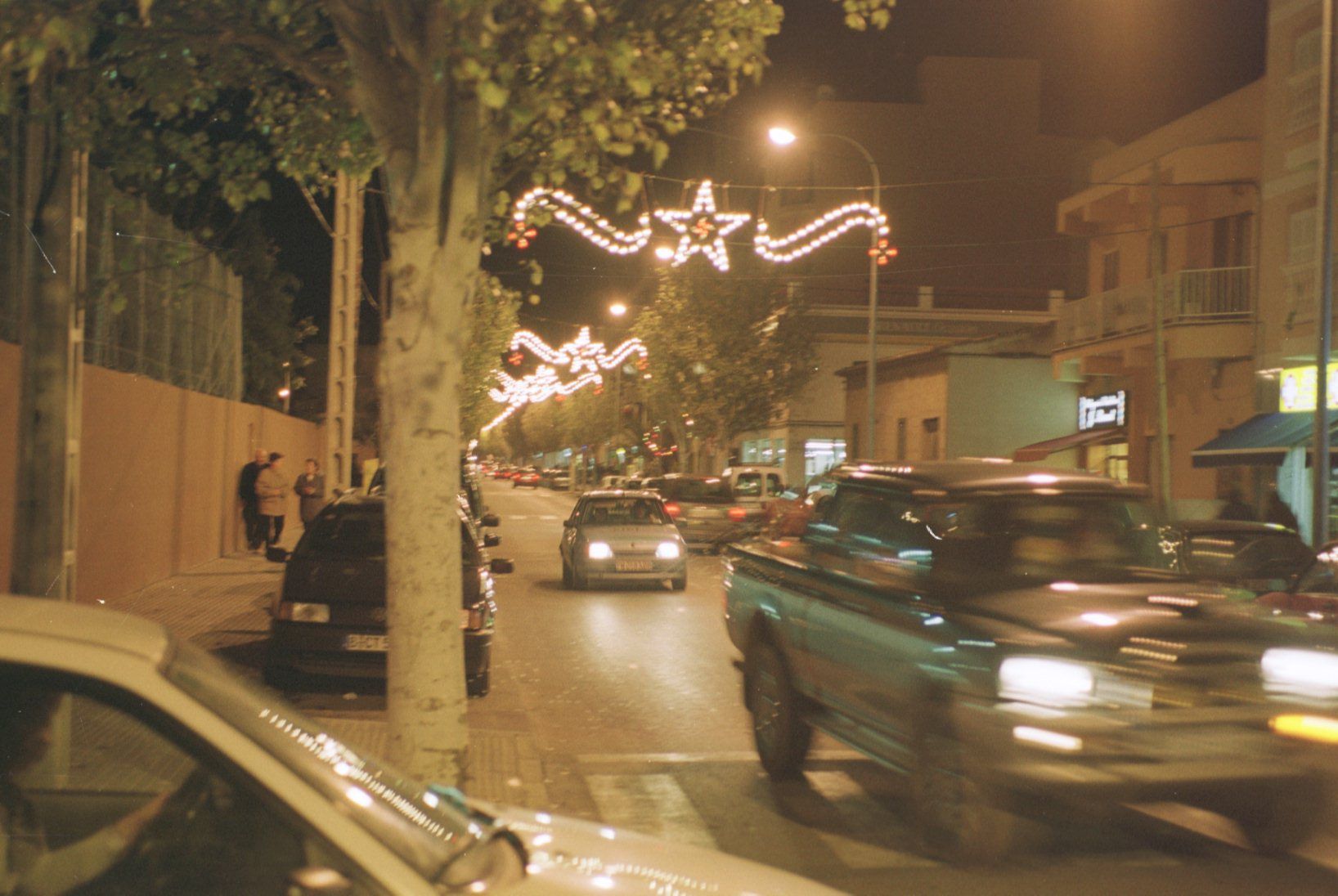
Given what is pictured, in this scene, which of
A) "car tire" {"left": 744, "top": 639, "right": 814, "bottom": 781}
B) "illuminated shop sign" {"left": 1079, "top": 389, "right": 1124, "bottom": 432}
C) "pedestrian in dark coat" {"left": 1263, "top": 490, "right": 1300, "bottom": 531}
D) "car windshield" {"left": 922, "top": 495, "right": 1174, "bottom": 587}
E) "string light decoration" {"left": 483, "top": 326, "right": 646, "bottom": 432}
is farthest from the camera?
"string light decoration" {"left": 483, "top": 326, "right": 646, "bottom": 432}

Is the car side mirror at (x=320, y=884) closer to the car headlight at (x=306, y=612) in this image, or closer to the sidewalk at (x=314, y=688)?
the sidewalk at (x=314, y=688)

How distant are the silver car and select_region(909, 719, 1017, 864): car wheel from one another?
13.7m

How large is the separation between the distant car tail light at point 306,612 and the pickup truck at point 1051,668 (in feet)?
14.2

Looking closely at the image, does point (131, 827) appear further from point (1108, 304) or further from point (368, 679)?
point (1108, 304)

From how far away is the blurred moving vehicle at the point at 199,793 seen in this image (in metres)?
2.41

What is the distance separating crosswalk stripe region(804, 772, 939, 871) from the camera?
6.62 metres

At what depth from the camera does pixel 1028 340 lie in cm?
3997

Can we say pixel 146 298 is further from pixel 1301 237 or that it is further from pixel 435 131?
pixel 1301 237

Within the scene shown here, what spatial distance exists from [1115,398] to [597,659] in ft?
71.4

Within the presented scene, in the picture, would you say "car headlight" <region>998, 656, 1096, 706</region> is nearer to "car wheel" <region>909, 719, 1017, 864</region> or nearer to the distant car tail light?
"car wheel" <region>909, 719, 1017, 864</region>

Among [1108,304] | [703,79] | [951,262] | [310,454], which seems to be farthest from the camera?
[951,262]

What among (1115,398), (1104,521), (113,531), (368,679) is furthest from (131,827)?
(1115,398)

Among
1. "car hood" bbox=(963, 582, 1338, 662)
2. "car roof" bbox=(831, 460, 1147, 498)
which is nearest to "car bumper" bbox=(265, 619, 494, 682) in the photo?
"car roof" bbox=(831, 460, 1147, 498)

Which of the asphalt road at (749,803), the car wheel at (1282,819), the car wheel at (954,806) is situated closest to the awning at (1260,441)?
the asphalt road at (749,803)
